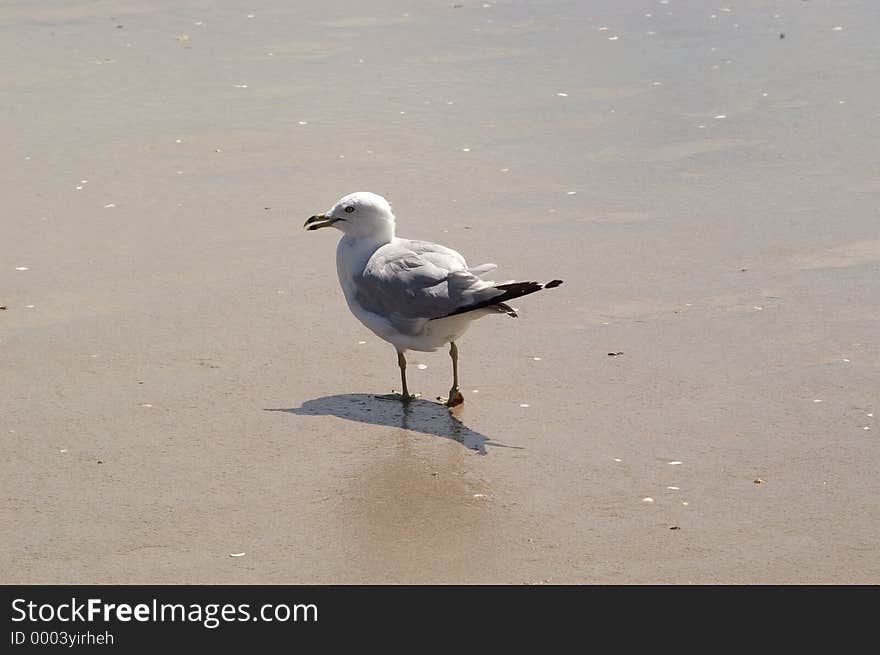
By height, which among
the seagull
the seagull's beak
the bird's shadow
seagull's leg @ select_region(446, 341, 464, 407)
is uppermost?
the seagull's beak

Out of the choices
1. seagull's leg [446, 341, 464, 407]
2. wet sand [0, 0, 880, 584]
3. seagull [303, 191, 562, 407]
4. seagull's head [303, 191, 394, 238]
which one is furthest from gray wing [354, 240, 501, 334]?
wet sand [0, 0, 880, 584]

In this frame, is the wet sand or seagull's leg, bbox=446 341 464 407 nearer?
the wet sand

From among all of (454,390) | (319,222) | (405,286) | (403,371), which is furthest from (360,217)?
(454,390)

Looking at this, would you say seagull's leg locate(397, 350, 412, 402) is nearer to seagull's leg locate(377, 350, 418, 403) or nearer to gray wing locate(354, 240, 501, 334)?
seagull's leg locate(377, 350, 418, 403)

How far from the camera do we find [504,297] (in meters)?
6.08

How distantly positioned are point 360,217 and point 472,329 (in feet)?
3.28

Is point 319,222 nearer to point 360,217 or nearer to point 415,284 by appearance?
point 360,217

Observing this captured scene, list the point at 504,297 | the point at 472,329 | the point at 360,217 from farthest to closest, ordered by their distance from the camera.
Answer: the point at 472,329, the point at 360,217, the point at 504,297

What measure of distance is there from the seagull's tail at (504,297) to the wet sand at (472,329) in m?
0.50

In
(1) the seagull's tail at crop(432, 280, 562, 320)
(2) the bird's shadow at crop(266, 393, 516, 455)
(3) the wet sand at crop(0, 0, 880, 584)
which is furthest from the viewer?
(2) the bird's shadow at crop(266, 393, 516, 455)

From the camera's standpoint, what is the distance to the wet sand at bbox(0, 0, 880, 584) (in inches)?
208

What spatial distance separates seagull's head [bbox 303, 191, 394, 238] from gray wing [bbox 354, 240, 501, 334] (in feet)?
0.34

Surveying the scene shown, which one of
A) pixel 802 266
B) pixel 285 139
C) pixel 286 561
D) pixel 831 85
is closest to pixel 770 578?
pixel 286 561

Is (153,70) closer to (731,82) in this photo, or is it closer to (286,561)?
(731,82)
